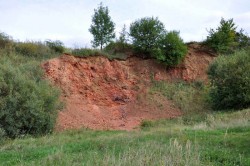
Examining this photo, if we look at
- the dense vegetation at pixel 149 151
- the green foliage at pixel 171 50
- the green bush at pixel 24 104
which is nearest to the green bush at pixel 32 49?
the green bush at pixel 24 104

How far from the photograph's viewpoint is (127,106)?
28859mm

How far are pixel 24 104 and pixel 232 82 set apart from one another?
15932 millimetres

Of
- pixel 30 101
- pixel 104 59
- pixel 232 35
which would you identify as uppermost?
pixel 232 35

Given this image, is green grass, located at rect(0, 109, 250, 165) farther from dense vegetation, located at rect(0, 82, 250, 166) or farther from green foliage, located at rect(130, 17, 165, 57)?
green foliage, located at rect(130, 17, 165, 57)

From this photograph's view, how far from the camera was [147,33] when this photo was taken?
31734 millimetres

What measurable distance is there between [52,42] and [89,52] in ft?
13.1

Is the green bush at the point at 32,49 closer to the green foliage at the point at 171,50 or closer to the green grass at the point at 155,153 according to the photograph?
the green foliage at the point at 171,50

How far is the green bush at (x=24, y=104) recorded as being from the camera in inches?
716

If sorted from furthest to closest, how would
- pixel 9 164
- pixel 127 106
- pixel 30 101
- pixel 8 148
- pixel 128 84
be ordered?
pixel 128 84, pixel 127 106, pixel 30 101, pixel 8 148, pixel 9 164

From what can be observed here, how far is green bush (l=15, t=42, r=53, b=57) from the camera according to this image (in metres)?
29.5

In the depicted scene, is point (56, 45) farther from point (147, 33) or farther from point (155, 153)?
point (155, 153)

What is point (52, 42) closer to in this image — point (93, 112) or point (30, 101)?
point (93, 112)

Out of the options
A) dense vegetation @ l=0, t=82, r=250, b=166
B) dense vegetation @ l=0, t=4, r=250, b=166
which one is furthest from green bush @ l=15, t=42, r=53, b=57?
dense vegetation @ l=0, t=82, r=250, b=166

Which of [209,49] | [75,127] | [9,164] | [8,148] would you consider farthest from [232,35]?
[9,164]
